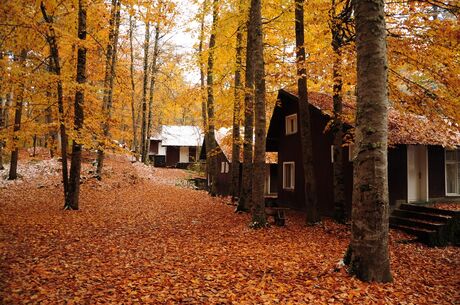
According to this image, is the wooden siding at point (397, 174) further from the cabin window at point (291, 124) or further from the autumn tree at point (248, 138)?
the autumn tree at point (248, 138)

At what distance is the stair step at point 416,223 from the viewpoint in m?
11.5

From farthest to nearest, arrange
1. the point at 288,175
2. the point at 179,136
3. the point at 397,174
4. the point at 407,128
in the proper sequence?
1. the point at 179,136
2. the point at 288,175
3. the point at 397,174
4. the point at 407,128

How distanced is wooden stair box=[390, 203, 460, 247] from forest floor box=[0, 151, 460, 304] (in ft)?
1.72

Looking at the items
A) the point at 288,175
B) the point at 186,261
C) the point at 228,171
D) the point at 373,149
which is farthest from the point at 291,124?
the point at 373,149

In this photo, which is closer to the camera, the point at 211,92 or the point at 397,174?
the point at 397,174

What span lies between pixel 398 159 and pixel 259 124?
725cm

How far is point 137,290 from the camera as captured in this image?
537cm

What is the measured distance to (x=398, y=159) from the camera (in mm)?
13898

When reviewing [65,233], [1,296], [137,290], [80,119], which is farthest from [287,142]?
[1,296]

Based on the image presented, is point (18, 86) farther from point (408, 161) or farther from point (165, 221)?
point (408, 161)

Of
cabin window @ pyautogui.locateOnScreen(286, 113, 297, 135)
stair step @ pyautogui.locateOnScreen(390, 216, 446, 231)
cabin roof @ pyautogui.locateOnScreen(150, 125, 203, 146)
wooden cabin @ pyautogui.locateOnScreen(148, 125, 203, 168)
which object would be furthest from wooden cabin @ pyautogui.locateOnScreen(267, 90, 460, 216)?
wooden cabin @ pyautogui.locateOnScreen(148, 125, 203, 168)

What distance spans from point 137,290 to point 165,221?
640cm

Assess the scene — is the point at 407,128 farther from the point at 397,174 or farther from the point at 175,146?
the point at 175,146

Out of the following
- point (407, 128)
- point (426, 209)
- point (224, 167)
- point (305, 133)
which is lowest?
point (426, 209)
